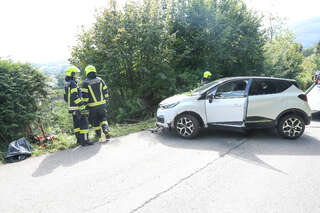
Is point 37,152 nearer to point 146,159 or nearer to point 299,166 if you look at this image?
point 146,159

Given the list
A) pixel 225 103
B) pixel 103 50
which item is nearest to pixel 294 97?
pixel 225 103

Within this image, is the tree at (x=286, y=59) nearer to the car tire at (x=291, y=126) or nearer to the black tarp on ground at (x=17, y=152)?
the car tire at (x=291, y=126)

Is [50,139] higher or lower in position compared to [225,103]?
lower

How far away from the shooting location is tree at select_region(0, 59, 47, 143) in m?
5.52

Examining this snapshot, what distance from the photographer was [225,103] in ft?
19.3

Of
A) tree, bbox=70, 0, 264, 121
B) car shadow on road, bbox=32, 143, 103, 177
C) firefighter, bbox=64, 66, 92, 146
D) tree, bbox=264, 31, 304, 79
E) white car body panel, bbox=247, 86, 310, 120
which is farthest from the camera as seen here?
tree, bbox=264, 31, 304, 79

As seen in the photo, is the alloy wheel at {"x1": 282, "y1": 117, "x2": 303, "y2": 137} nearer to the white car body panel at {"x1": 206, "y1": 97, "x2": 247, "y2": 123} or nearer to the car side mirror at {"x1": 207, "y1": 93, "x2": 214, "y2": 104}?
the white car body panel at {"x1": 206, "y1": 97, "x2": 247, "y2": 123}

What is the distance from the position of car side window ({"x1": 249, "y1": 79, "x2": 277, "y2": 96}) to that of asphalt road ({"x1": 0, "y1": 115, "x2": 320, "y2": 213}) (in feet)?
4.19

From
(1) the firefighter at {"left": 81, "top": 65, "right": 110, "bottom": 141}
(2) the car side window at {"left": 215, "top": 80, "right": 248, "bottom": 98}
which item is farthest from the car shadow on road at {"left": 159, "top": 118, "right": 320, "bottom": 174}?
(1) the firefighter at {"left": 81, "top": 65, "right": 110, "bottom": 141}

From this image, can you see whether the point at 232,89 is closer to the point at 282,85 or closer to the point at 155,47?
the point at 282,85

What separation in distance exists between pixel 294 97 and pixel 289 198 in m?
3.51

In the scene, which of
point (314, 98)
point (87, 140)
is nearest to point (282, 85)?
point (314, 98)

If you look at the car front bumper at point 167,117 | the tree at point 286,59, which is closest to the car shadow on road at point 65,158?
the car front bumper at point 167,117

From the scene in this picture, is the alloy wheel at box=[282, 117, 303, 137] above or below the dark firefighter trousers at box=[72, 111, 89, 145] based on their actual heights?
below
